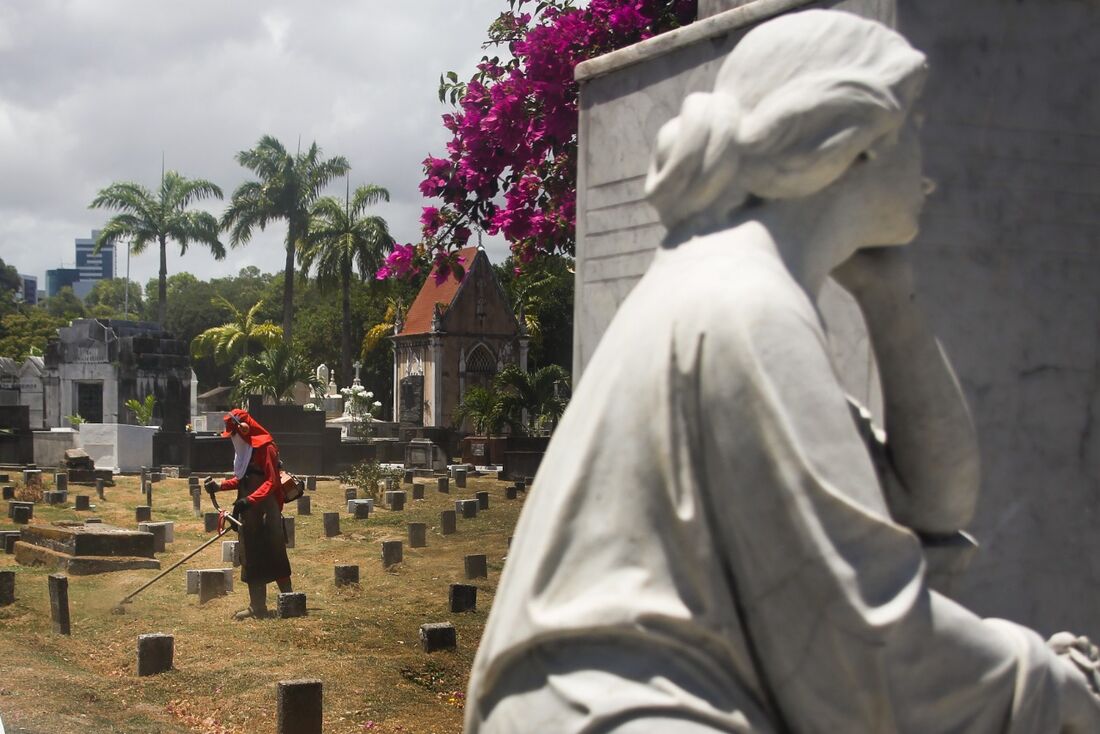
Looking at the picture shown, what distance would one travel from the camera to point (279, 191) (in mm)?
44250

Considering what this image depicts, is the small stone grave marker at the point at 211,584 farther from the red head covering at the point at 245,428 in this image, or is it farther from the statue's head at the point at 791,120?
the statue's head at the point at 791,120

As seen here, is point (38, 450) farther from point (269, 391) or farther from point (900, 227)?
point (900, 227)

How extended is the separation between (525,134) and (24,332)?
63526 mm

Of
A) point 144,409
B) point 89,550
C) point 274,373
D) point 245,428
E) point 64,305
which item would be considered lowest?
point 89,550

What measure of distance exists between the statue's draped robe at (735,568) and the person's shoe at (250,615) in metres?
9.06

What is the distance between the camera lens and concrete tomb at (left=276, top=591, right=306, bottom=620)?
1003 cm

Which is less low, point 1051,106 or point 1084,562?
point 1051,106

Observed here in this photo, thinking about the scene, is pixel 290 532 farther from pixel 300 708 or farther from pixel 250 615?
pixel 300 708

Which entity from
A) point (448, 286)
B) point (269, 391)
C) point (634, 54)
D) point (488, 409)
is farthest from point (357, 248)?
point (634, 54)

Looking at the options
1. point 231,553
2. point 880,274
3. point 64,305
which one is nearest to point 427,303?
point 231,553

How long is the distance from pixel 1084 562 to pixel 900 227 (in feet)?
4.71

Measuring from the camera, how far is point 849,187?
1648mm

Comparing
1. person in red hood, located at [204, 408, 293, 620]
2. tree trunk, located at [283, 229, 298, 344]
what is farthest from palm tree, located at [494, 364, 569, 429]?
tree trunk, located at [283, 229, 298, 344]

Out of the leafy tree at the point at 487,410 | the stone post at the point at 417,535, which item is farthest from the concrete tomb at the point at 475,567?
the leafy tree at the point at 487,410
